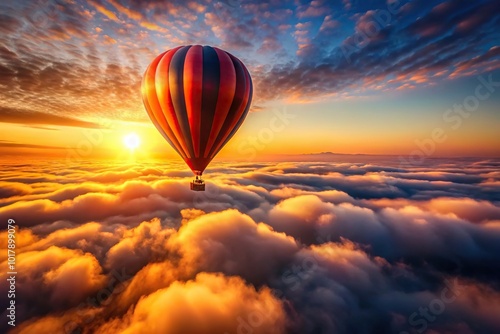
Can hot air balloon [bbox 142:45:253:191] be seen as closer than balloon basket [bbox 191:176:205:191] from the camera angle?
Yes

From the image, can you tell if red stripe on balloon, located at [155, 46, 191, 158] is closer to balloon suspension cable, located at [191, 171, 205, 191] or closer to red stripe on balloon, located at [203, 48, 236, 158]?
red stripe on balloon, located at [203, 48, 236, 158]

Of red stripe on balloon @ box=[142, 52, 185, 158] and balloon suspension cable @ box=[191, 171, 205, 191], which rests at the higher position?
red stripe on balloon @ box=[142, 52, 185, 158]

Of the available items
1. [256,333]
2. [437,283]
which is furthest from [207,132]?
[437,283]

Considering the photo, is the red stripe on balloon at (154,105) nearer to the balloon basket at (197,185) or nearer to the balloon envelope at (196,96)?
the balloon envelope at (196,96)

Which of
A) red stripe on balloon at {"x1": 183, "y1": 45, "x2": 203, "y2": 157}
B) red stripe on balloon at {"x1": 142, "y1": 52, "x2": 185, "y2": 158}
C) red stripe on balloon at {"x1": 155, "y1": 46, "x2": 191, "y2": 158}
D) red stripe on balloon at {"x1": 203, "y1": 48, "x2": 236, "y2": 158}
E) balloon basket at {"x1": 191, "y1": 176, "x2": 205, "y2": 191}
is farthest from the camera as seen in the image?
balloon basket at {"x1": 191, "y1": 176, "x2": 205, "y2": 191}

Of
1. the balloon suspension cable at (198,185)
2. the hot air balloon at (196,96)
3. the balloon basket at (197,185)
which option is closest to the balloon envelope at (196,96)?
the hot air balloon at (196,96)

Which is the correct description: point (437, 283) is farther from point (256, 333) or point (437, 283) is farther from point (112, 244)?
point (112, 244)

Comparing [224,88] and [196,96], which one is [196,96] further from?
[224,88]

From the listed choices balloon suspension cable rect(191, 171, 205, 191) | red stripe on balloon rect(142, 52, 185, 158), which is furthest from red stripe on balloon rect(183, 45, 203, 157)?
balloon suspension cable rect(191, 171, 205, 191)
